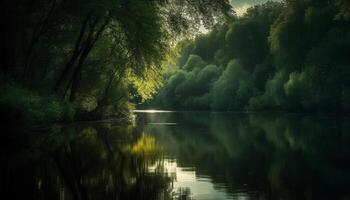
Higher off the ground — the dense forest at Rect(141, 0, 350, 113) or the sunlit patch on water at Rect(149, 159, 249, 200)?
the dense forest at Rect(141, 0, 350, 113)

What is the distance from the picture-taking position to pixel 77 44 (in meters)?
33.8

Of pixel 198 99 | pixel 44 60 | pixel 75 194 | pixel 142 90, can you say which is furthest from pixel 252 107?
pixel 75 194

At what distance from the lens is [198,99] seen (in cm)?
9688

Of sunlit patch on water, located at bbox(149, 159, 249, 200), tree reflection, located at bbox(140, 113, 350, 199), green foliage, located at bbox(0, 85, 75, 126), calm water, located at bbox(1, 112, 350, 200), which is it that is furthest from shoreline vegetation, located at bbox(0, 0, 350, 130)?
sunlit patch on water, located at bbox(149, 159, 249, 200)

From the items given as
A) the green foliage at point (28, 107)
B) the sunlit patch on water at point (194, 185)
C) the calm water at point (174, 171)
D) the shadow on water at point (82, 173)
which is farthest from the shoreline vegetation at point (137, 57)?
the sunlit patch on water at point (194, 185)

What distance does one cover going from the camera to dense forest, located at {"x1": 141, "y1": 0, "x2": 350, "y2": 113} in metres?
58.2

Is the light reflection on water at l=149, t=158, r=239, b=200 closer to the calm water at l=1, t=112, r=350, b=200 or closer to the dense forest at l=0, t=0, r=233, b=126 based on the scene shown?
the calm water at l=1, t=112, r=350, b=200

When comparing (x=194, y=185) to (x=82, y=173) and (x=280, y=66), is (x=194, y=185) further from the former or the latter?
(x=280, y=66)

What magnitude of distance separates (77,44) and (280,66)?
47.7 m

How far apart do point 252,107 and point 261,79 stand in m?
8.89

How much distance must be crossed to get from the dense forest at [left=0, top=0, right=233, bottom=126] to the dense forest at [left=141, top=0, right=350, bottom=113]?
7.35 feet

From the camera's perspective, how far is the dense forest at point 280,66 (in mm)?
58250

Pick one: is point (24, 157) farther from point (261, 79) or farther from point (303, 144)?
point (261, 79)

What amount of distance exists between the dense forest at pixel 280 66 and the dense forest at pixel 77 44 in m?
2.24
